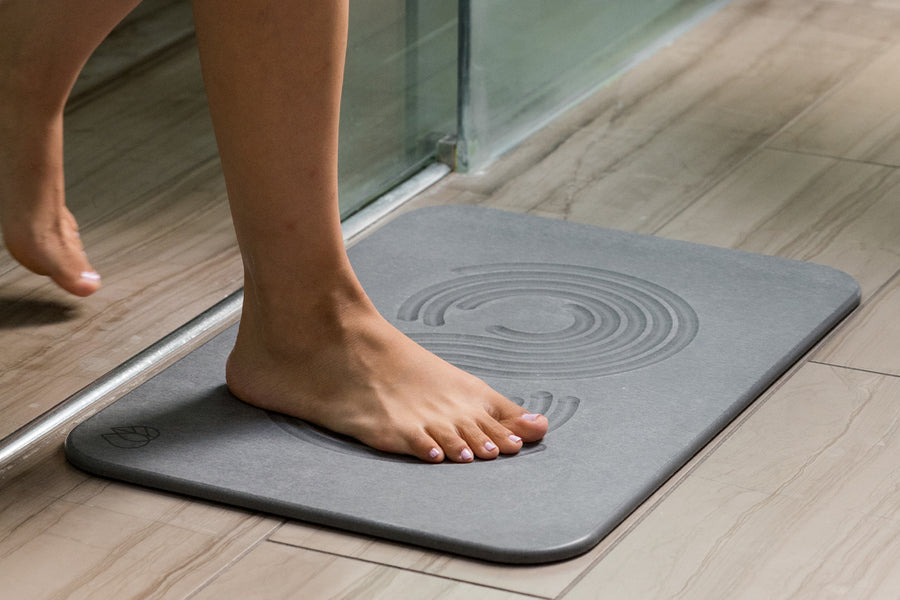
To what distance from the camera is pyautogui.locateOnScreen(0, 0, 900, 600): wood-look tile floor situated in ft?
3.11

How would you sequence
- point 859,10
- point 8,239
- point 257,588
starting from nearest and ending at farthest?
point 257,588
point 8,239
point 859,10

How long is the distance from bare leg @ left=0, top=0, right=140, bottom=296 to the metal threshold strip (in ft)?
0.26

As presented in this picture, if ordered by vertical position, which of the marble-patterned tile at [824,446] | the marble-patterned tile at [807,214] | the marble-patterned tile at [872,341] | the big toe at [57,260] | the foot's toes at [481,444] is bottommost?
the marble-patterned tile at [807,214]

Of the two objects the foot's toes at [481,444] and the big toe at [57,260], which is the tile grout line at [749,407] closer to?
the foot's toes at [481,444]

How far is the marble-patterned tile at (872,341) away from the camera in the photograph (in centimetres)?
123

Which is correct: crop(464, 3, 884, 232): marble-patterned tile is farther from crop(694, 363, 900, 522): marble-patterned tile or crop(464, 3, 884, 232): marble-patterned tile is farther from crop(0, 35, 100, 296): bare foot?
crop(0, 35, 100, 296): bare foot

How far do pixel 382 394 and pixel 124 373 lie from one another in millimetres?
288

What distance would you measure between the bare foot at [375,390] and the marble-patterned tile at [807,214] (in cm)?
48

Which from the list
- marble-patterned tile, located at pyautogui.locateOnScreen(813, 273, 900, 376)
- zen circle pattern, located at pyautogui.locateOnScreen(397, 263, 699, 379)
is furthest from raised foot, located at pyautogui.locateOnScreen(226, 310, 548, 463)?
marble-patterned tile, located at pyautogui.locateOnScreen(813, 273, 900, 376)

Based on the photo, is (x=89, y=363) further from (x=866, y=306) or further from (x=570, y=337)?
(x=866, y=306)

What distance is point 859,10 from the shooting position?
2303 mm

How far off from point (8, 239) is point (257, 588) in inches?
19.4

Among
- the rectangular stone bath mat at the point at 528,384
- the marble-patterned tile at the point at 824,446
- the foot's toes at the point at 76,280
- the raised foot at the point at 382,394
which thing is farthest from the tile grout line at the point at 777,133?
the foot's toes at the point at 76,280

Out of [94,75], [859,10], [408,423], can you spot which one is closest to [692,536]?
[408,423]
